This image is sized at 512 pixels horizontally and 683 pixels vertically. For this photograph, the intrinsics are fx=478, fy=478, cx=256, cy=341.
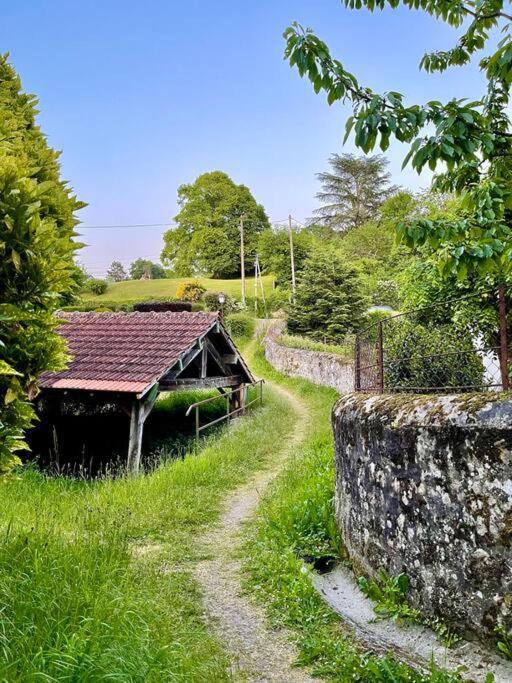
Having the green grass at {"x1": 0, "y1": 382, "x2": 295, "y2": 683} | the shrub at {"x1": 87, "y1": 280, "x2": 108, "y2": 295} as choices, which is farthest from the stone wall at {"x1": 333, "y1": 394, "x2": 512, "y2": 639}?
the shrub at {"x1": 87, "y1": 280, "x2": 108, "y2": 295}

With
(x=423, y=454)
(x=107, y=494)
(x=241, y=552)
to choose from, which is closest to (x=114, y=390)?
(x=107, y=494)

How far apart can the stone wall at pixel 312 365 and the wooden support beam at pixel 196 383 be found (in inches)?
155

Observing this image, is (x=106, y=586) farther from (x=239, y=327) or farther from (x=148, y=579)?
(x=239, y=327)

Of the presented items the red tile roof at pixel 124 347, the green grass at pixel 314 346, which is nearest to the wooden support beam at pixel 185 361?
the red tile roof at pixel 124 347

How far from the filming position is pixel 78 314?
14.0 metres

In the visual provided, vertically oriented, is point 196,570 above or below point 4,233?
below

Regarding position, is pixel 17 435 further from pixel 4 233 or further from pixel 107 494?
pixel 107 494

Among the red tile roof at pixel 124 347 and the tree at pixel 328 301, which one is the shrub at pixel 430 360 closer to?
the red tile roof at pixel 124 347

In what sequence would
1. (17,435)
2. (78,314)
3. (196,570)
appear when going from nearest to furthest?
(17,435) → (196,570) → (78,314)

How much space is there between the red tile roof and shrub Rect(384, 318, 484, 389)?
4671mm

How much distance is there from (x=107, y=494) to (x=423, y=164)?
631 centimetres

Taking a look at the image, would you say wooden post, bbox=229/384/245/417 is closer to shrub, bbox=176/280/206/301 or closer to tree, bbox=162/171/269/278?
shrub, bbox=176/280/206/301

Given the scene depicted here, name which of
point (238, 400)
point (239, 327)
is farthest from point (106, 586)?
point (239, 327)

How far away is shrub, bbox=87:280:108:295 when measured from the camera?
183 ft
